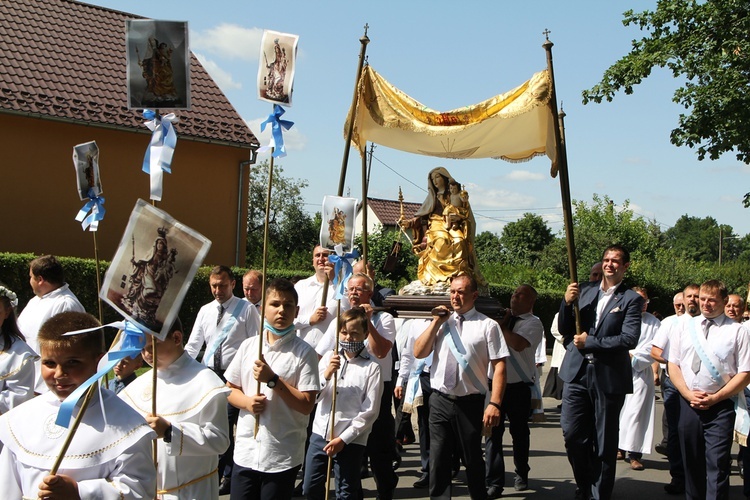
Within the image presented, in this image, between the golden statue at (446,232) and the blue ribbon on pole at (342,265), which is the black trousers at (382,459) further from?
the golden statue at (446,232)

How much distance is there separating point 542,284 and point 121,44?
17371mm

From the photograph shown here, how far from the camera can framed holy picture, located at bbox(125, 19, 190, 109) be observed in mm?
4520

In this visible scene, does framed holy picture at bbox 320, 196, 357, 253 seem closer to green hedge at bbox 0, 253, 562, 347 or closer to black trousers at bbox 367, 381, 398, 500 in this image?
black trousers at bbox 367, 381, 398, 500

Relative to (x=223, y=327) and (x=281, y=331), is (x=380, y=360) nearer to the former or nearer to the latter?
(x=223, y=327)

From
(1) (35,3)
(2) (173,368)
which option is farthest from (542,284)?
(2) (173,368)

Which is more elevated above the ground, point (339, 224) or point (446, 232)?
point (446, 232)

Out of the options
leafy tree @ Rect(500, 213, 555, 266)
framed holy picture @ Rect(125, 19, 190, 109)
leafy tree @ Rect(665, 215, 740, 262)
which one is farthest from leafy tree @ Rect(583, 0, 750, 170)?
leafy tree @ Rect(665, 215, 740, 262)

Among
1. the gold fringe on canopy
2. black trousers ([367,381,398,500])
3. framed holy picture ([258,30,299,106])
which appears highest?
the gold fringe on canopy

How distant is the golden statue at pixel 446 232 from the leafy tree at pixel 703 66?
8.89 m

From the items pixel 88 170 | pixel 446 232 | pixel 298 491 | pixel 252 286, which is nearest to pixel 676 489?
pixel 298 491

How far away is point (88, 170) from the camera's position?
270 inches

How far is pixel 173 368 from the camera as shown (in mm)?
4477

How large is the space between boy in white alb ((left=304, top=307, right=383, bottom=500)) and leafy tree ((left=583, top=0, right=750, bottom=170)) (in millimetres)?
Result: 13843

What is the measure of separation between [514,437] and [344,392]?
2736 millimetres
